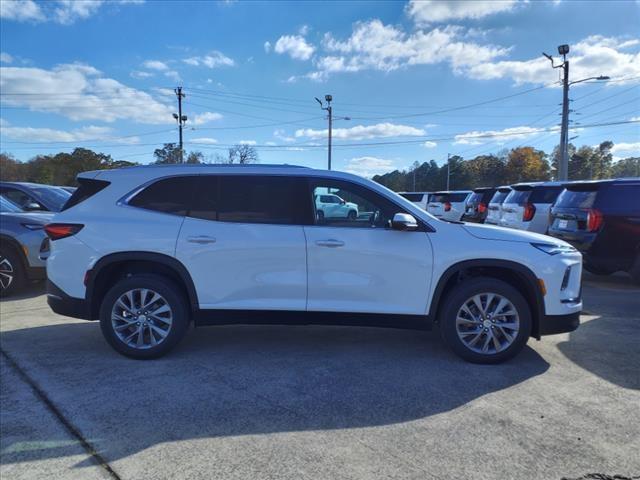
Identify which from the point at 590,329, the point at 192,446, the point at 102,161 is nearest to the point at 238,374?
the point at 192,446

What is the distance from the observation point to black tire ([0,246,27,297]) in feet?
24.3

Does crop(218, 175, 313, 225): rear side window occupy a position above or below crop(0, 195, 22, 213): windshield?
above

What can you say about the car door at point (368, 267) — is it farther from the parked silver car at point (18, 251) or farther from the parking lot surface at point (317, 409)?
the parked silver car at point (18, 251)

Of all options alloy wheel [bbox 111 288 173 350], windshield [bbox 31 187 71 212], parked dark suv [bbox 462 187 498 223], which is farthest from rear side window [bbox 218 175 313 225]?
parked dark suv [bbox 462 187 498 223]

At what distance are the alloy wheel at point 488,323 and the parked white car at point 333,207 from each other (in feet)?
4.41

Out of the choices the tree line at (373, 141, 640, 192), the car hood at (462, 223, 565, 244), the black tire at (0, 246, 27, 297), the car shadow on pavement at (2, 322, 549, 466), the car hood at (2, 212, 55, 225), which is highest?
the tree line at (373, 141, 640, 192)

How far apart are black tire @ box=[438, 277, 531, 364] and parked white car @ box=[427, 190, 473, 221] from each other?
1475 cm

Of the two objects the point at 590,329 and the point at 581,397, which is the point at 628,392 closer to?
the point at 581,397

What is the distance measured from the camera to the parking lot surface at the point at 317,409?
9.40 feet

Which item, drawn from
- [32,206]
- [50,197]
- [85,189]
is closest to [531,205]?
[85,189]

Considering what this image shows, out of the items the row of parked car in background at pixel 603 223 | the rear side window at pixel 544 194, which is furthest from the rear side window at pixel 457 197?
the row of parked car in background at pixel 603 223

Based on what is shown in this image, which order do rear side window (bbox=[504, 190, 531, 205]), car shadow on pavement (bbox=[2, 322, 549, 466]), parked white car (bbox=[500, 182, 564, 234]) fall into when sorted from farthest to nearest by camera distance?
rear side window (bbox=[504, 190, 531, 205])
parked white car (bbox=[500, 182, 564, 234])
car shadow on pavement (bbox=[2, 322, 549, 466])

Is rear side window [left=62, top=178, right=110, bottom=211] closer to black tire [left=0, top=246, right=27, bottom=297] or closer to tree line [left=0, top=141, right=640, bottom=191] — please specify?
black tire [left=0, top=246, right=27, bottom=297]

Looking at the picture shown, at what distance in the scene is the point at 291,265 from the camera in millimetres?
4477
